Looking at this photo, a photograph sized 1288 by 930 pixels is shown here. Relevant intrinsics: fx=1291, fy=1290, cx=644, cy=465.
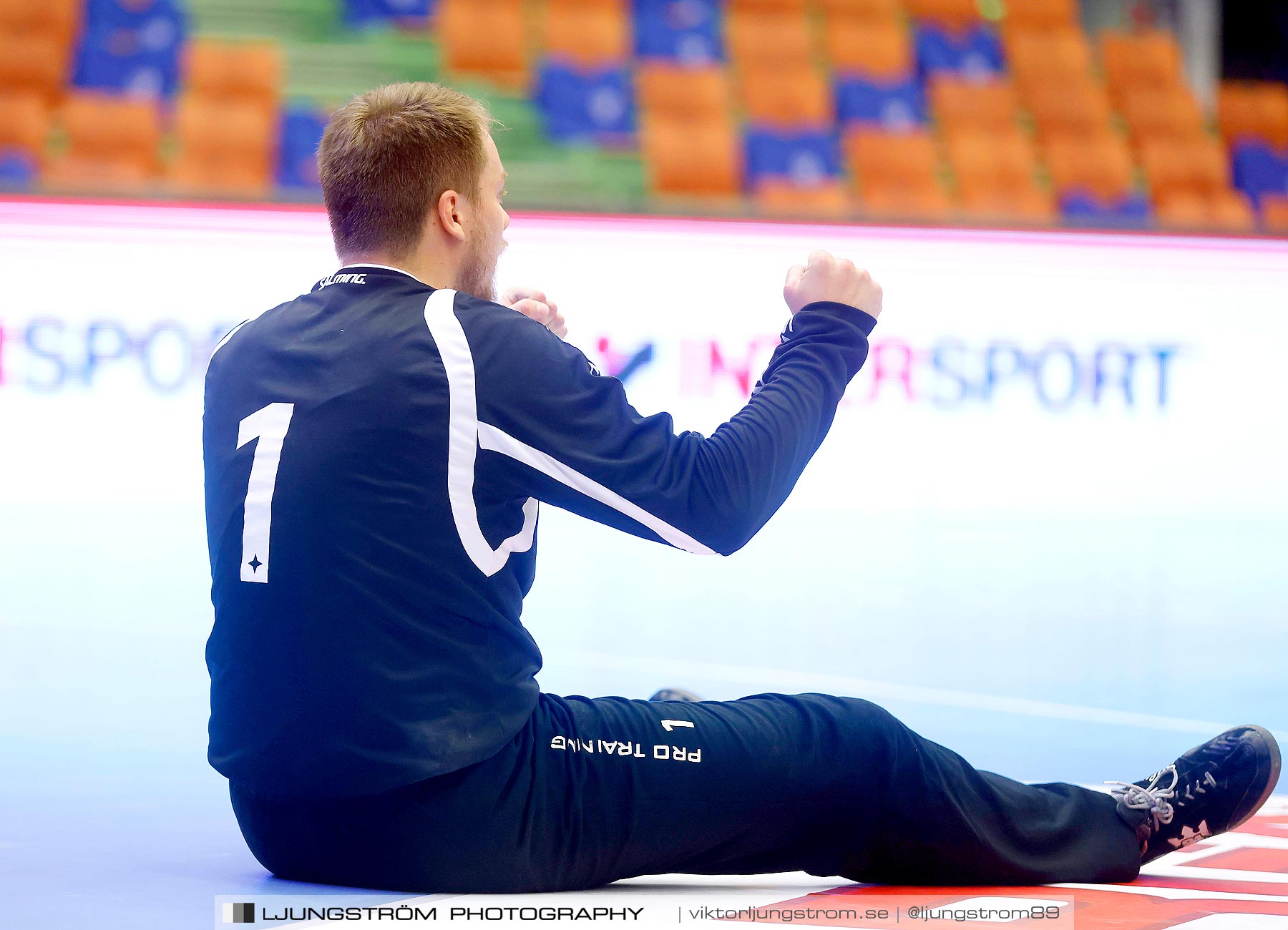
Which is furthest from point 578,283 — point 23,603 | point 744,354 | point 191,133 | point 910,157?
point 910,157

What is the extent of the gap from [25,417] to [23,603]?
604 millimetres

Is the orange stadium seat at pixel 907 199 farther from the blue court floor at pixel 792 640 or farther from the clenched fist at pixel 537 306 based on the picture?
the clenched fist at pixel 537 306

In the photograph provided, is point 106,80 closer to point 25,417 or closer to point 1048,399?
point 25,417

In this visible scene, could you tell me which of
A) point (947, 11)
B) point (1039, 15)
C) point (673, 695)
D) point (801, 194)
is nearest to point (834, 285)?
point (673, 695)

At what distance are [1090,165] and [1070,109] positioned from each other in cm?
53

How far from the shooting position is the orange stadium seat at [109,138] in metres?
6.03

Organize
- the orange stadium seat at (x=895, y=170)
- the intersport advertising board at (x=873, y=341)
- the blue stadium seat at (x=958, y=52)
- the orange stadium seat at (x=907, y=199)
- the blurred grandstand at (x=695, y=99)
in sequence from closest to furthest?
1. the intersport advertising board at (x=873, y=341)
2. the blurred grandstand at (x=695, y=99)
3. the orange stadium seat at (x=907, y=199)
4. the orange stadium seat at (x=895, y=170)
5. the blue stadium seat at (x=958, y=52)

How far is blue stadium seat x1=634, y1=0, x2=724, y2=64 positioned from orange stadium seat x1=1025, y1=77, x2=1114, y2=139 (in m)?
1.87

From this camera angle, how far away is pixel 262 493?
1348mm

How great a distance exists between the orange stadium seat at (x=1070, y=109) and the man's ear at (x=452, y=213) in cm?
658

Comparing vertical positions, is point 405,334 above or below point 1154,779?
above

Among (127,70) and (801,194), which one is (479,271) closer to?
(801,194)

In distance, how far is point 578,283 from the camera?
367 centimetres

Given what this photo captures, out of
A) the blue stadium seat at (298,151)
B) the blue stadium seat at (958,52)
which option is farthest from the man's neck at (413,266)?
the blue stadium seat at (958,52)
